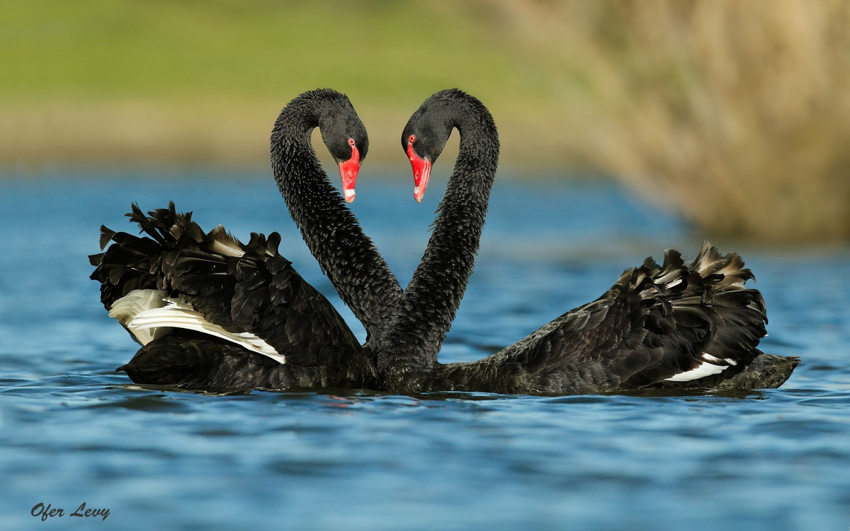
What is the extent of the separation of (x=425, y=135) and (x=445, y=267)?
2.35 feet

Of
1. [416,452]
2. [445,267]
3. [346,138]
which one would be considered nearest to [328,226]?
[346,138]

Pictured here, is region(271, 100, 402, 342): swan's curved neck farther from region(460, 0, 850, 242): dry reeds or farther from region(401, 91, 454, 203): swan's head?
region(460, 0, 850, 242): dry reeds

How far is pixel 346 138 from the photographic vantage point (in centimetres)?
657

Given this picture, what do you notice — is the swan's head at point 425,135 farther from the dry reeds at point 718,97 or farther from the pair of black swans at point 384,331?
the dry reeds at point 718,97

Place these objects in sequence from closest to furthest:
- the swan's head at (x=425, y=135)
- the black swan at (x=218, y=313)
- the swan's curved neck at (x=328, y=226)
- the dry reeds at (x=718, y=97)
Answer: the black swan at (x=218, y=313) < the swan's curved neck at (x=328, y=226) < the swan's head at (x=425, y=135) < the dry reeds at (x=718, y=97)

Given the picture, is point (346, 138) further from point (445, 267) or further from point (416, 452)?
point (416, 452)

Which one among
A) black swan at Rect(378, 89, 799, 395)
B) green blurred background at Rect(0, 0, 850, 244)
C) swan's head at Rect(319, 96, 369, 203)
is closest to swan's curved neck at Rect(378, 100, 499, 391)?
black swan at Rect(378, 89, 799, 395)

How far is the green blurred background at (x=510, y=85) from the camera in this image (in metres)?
12.1

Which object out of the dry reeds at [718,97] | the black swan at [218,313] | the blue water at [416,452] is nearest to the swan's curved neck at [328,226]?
the black swan at [218,313]

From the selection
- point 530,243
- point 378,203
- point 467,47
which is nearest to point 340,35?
point 467,47

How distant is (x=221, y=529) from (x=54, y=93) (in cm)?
3663

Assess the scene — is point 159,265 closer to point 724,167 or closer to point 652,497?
point 652,497

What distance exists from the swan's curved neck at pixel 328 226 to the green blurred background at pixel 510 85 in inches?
231

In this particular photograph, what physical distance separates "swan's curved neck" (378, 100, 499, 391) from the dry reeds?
5874 millimetres
